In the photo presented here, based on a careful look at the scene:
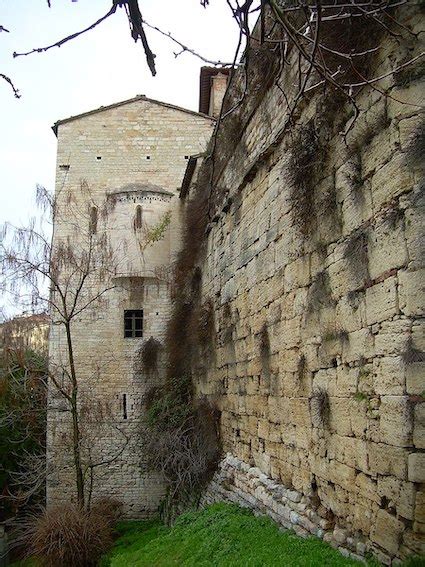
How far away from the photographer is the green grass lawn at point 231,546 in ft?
14.3

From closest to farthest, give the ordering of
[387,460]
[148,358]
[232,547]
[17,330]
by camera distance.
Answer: [387,460], [232,547], [148,358], [17,330]

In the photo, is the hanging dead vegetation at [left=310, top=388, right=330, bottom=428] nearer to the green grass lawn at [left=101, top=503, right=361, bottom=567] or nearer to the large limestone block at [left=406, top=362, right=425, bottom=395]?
the green grass lawn at [left=101, top=503, right=361, bottom=567]

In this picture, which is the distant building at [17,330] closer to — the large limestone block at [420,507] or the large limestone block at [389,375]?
the large limestone block at [389,375]

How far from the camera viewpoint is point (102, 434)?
13727 mm

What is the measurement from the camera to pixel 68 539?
10047mm

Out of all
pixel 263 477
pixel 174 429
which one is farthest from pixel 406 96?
pixel 174 429

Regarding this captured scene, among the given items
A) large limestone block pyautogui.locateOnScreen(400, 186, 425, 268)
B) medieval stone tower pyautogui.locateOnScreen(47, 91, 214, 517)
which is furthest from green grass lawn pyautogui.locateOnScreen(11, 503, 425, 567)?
medieval stone tower pyautogui.locateOnScreen(47, 91, 214, 517)

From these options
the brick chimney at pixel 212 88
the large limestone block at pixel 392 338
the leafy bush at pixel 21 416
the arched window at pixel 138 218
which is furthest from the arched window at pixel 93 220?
the large limestone block at pixel 392 338

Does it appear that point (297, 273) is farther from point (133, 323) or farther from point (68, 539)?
point (133, 323)

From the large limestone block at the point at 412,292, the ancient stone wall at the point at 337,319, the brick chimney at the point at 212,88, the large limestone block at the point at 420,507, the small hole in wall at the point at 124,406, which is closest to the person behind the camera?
the large limestone block at the point at 420,507

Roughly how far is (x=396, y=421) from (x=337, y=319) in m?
1.14

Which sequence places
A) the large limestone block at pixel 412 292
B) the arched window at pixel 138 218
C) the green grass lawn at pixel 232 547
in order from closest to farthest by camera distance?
the large limestone block at pixel 412 292 < the green grass lawn at pixel 232 547 < the arched window at pixel 138 218

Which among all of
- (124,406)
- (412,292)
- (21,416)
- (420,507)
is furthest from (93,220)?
(420,507)

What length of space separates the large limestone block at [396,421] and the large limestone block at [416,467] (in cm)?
9
